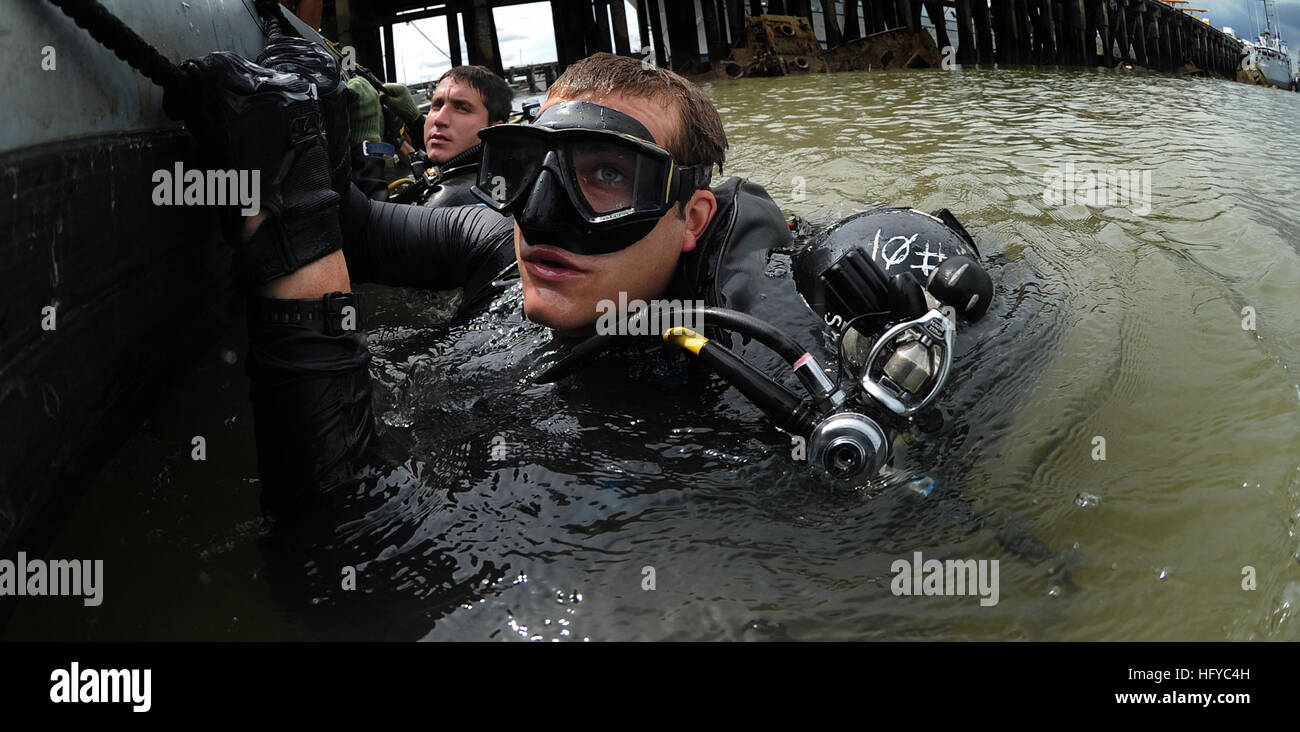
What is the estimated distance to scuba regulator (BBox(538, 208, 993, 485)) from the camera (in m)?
2.02

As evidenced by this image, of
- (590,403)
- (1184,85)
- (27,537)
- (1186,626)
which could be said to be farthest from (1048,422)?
(1184,85)

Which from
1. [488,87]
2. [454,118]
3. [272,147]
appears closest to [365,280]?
[272,147]

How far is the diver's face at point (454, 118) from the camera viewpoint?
5.87 meters

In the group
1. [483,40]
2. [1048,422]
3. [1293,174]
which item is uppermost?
[483,40]

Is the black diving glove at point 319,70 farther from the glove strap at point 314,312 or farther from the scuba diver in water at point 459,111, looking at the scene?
the scuba diver in water at point 459,111

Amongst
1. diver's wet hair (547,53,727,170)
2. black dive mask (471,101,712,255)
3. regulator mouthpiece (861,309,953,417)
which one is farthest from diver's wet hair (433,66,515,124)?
regulator mouthpiece (861,309,953,417)

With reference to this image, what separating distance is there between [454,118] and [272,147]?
4.02 meters

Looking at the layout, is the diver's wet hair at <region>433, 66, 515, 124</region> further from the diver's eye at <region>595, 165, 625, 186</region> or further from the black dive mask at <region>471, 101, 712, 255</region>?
the diver's eye at <region>595, 165, 625, 186</region>

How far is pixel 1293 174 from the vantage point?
5758 mm

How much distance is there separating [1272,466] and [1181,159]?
15.8ft

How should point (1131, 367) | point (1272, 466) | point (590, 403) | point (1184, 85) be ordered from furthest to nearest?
point (1184, 85), point (1131, 367), point (590, 403), point (1272, 466)

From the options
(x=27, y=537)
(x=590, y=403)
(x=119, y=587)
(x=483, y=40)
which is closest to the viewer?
(x=27, y=537)

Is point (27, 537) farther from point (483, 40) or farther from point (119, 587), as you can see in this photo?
point (483, 40)

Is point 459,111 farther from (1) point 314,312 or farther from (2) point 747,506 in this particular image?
(2) point 747,506
